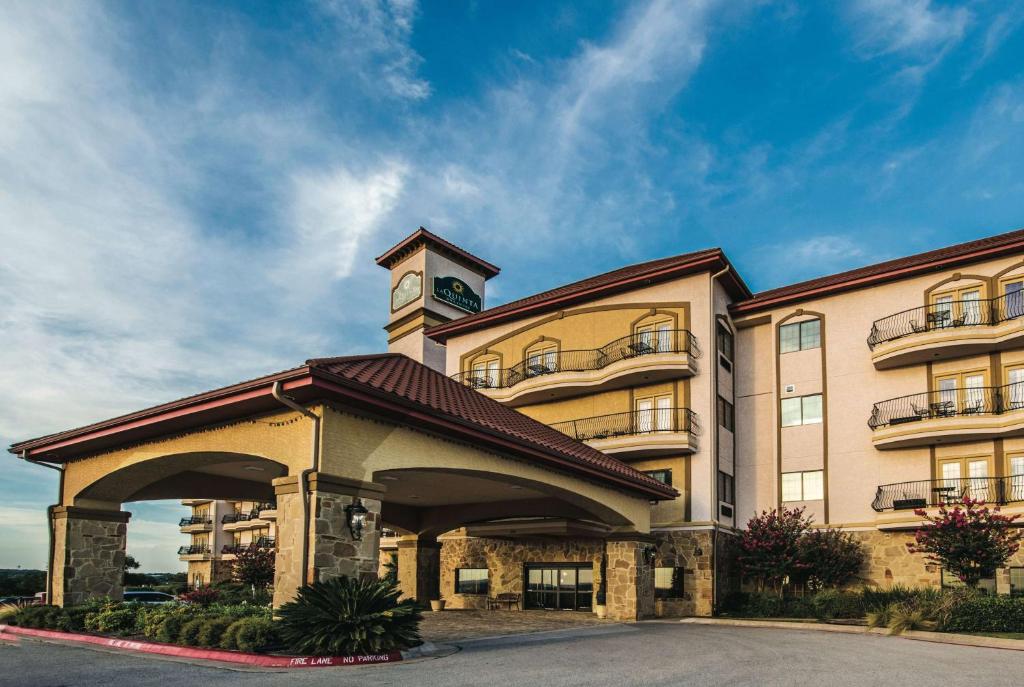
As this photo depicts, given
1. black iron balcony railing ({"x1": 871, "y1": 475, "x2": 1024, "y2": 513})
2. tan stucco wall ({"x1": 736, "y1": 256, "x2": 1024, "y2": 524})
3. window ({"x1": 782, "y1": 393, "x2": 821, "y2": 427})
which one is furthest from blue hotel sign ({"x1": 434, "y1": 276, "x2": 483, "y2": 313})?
black iron balcony railing ({"x1": 871, "y1": 475, "x2": 1024, "y2": 513})

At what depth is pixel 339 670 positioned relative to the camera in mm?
12852

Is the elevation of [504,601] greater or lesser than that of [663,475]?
lesser

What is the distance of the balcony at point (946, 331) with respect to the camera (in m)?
29.4

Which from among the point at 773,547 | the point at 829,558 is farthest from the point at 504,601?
the point at 829,558

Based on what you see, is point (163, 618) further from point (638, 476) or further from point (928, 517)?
point (928, 517)

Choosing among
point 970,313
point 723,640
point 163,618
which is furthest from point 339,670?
point 970,313

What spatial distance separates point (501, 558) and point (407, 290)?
2166cm

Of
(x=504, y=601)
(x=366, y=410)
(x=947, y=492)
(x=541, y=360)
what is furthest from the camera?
(x=541, y=360)

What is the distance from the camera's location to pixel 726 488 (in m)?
34.1

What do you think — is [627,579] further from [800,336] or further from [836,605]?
[800,336]

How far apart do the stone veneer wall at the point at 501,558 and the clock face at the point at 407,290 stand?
1870cm

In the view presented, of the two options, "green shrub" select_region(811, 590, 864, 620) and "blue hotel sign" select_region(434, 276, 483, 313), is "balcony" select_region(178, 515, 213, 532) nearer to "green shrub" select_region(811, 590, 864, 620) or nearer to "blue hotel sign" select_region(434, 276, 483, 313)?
"blue hotel sign" select_region(434, 276, 483, 313)

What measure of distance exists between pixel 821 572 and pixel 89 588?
77.7 feet

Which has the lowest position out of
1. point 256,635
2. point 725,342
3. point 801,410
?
point 256,635
